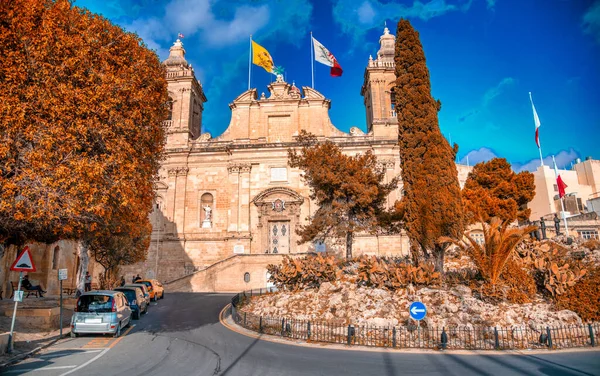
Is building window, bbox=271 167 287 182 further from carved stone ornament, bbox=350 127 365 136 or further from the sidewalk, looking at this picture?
the sidewalk

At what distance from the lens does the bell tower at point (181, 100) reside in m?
36.3

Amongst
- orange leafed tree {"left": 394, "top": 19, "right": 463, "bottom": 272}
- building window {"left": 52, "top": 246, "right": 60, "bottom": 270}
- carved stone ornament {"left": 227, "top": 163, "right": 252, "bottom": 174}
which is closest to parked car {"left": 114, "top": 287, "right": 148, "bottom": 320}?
orange leafed tree {"left": 394, "top": 19, "right": 463, "bottom": 272}

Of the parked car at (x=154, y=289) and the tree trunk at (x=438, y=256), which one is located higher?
the tree trunk at (x=438, y=256)

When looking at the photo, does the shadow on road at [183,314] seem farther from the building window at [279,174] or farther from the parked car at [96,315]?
the building window at [279,174]

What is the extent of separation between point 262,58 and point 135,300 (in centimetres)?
2574

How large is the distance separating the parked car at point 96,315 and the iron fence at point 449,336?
5.23m

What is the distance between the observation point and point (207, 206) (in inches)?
1375

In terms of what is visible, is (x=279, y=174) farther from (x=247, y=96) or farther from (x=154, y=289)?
(x=154, y=289)

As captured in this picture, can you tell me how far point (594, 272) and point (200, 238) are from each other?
27865mm

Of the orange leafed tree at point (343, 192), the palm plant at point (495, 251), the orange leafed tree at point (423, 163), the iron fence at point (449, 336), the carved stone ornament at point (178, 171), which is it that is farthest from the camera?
the carved stone ornament at point (178, 171)

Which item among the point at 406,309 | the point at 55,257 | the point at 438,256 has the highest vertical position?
the point at 55,257

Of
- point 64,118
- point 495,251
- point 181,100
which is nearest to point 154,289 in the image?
→ point 64,118

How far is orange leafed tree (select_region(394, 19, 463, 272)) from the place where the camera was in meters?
15.1

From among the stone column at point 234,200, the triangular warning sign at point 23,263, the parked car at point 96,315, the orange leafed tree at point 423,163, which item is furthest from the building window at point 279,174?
the triangular warning sign at point 23,263
